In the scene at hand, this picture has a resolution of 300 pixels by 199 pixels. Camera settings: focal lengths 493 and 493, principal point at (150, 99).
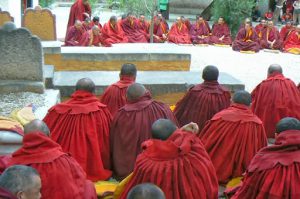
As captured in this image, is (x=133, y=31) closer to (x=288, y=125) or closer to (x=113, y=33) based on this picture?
(x=113, y=33)

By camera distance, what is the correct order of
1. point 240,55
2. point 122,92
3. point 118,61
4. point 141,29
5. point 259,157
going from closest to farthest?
point 259,157
point 122,92
point 118,61
point 240,55
point 141,29

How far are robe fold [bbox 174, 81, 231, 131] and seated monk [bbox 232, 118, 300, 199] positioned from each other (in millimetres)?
1960

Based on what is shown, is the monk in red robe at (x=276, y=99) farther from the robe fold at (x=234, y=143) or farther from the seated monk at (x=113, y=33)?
the seated monk at (x=113, y=33)

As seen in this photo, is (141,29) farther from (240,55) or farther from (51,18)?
(51,18)

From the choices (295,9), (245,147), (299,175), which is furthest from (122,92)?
(295,9)

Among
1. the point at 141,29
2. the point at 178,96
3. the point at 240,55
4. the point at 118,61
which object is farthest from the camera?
the point at 141,29

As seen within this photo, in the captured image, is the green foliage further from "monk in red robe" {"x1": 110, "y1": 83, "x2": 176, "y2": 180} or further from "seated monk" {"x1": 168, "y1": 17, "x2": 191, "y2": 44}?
"monk in red robe" {"x1": 110, "y1": 83, "x2": 176, "y2": 180}

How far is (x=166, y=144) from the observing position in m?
3.80

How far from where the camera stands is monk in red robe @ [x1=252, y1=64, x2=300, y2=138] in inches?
276

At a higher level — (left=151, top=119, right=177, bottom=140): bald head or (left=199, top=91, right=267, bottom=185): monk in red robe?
(left=151, top=119, right=177, bottom=140): bald head

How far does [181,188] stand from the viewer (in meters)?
3.85

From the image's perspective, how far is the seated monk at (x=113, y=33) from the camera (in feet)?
47.4

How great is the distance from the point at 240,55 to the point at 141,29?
3.46 m

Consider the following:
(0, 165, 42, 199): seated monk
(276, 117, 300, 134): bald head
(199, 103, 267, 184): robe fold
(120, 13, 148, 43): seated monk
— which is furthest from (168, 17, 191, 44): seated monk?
(0, 165, 42, 199): seated monk
